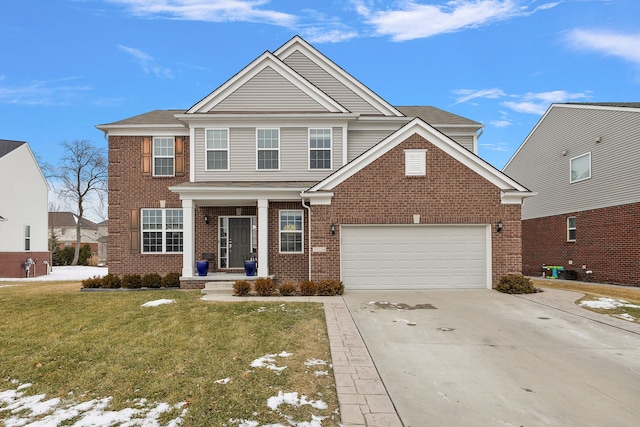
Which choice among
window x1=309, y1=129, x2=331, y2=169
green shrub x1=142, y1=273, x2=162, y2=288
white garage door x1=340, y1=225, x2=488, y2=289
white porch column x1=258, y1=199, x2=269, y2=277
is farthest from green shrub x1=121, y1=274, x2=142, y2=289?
window x1=309, y1=129, x2=331, y2=169

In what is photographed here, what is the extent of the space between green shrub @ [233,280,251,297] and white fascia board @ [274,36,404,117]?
31.0ft

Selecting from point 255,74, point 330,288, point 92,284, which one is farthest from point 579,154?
point 92,284

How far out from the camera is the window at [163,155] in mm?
15406

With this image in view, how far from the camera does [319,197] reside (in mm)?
12445

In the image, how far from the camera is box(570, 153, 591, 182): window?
18484mm

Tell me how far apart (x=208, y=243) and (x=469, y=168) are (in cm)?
1030

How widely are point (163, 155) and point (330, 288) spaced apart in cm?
940

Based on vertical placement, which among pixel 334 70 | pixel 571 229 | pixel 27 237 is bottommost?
pixel 27 237

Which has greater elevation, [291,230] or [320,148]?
[320,148]

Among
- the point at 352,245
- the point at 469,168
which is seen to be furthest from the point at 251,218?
the point at 469,168

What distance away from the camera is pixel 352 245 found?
41.5 ft

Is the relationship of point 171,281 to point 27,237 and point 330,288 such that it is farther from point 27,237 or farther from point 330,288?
point 27,237

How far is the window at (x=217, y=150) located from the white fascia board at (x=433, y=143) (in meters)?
4.48

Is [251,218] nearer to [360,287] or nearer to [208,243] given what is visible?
[208,243]
